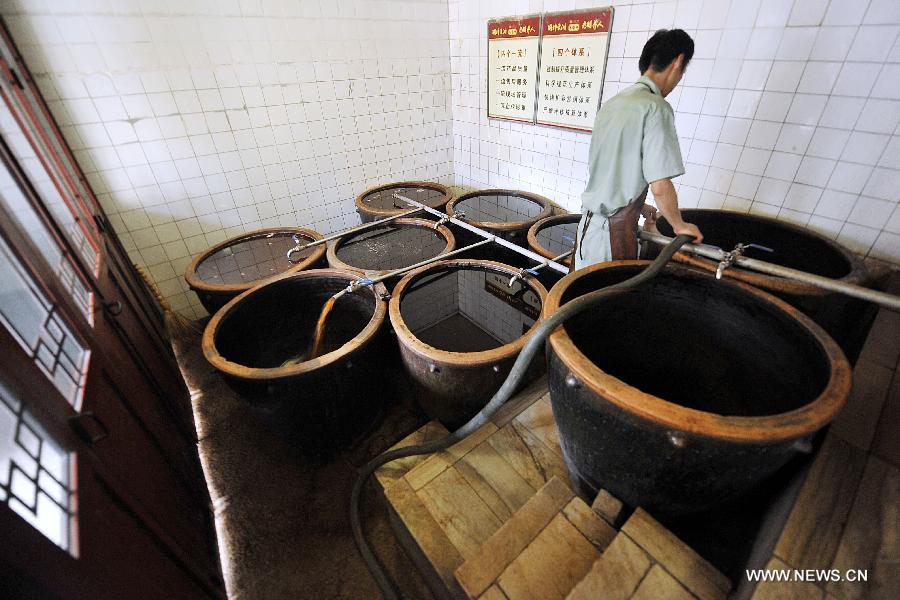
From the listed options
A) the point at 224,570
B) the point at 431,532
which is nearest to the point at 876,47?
the point at 431,532

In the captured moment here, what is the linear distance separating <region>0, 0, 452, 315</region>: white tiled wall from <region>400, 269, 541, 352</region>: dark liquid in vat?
8.09 ft

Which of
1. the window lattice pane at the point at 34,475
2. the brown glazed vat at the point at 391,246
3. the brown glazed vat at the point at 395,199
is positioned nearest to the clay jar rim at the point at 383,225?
the brown glazed vat at the point at 391,246

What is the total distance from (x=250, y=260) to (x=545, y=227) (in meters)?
3.13

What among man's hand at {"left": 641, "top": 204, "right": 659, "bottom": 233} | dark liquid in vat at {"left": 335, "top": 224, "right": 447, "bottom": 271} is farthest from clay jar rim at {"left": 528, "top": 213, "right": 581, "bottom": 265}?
dark liquid in vat at {"left": 335, "top": 224, "right": 447, "bottom": 271}

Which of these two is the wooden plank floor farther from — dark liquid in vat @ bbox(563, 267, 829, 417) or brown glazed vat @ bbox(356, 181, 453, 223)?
brown glazed vat @ bbox(356, 181, 453, 223)

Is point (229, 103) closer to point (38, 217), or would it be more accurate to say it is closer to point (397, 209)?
point (397, 209)

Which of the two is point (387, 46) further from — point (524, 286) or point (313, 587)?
point (313, 587)

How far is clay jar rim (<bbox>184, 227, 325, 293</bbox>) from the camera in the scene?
3363mm

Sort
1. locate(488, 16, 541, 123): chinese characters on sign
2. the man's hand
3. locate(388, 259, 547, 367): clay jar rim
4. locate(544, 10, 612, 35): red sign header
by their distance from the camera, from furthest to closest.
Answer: locate(488, 16, 541, 123): chinese characters on sign < locate(544, 10, 612, 35): red sign header < the man's hand < locate(388, 259, 547, 367): clay jar rim

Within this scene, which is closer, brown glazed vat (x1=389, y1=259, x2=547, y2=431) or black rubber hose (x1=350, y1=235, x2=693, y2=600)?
black rubber hose (x1=350, y1=235, x2=693, y2=600)

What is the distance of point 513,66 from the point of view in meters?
4.46

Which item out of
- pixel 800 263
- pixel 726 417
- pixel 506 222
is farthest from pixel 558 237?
pixel 726 417

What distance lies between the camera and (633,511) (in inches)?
67.7

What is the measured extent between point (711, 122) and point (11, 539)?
4277 millimetres
